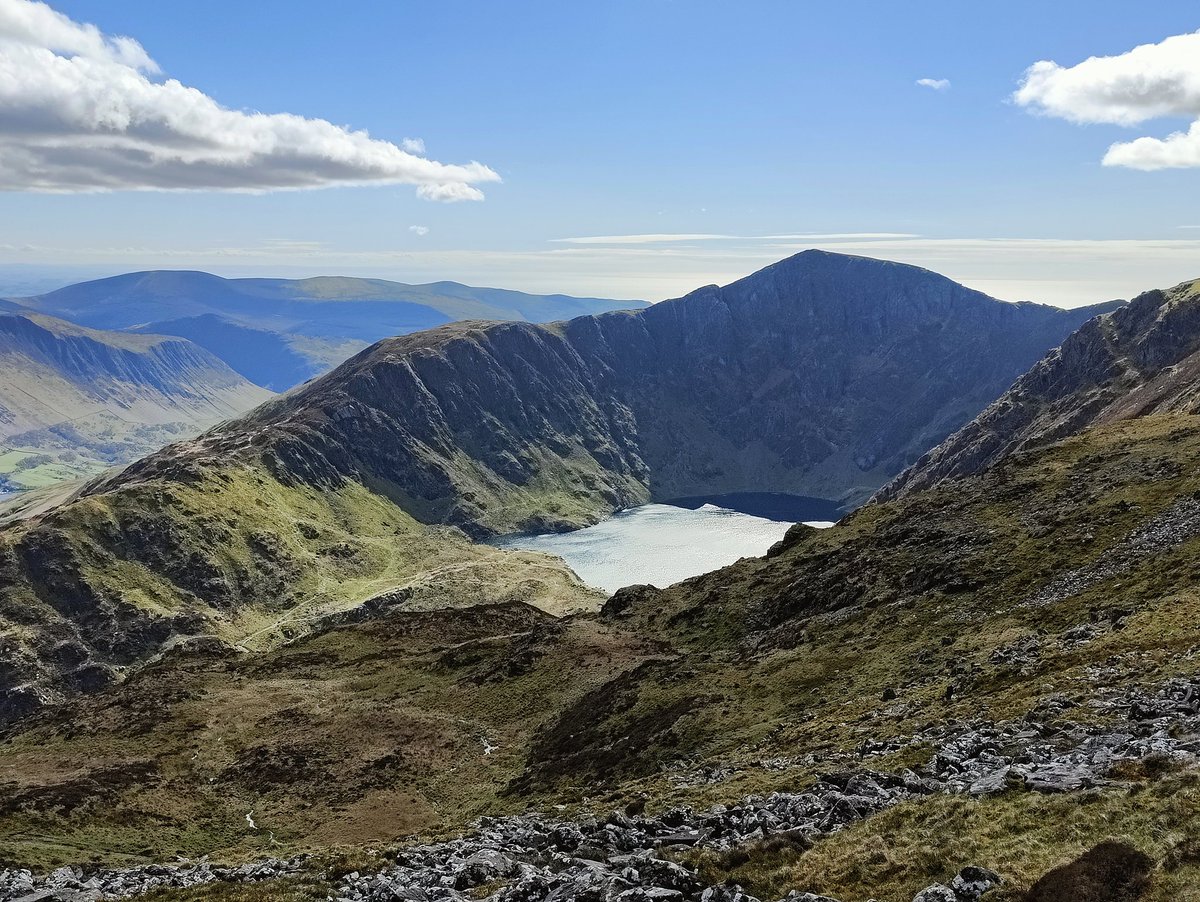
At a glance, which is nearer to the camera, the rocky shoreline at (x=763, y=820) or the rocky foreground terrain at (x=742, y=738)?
the rocky foreground terrain at (x=742, y=738)

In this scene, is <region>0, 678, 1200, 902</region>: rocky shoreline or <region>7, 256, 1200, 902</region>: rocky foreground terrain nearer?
<region>7, 256, 1200, 902</region>: rocky foreground terrain

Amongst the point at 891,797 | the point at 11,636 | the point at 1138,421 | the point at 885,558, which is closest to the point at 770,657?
the point at 885,558

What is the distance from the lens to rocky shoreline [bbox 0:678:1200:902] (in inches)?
1069

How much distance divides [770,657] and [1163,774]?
172 feet

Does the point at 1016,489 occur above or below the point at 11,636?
above

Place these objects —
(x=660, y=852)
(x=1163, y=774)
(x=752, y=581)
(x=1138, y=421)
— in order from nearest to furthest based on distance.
Result: (x=1163, y=774), (x=660, y=852), (x=752, y=581), (x=1138, y=421)

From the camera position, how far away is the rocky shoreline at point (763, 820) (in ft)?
89.0

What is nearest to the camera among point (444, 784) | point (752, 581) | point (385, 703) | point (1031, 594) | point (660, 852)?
point (660, 852)

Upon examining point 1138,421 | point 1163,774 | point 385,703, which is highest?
point 1138,421

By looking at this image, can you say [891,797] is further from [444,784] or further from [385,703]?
[385,703]

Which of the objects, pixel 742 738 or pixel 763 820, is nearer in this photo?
pixel 763 820

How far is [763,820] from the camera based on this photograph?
103ft

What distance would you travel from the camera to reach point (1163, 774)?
1021 inches

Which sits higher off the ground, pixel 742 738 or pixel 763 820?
pixel 763 820
